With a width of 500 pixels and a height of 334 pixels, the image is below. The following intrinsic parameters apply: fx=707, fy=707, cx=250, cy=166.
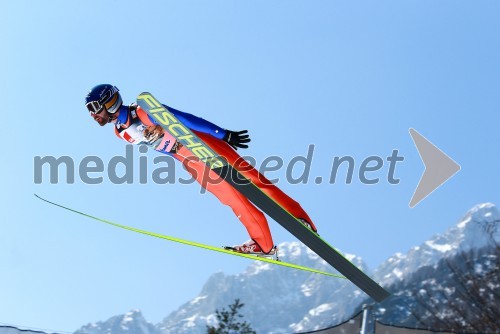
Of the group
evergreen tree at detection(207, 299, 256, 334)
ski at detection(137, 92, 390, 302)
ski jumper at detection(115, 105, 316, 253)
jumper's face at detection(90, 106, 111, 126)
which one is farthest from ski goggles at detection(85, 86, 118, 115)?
evergreen tree at detection(207, 299, 256, 334)

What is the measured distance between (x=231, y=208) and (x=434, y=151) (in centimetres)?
260

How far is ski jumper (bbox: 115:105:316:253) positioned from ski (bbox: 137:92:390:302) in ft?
0.62

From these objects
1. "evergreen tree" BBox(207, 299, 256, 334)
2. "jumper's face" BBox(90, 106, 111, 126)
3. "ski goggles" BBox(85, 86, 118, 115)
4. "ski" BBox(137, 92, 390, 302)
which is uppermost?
"evergreen tree" BBox(207, 299, 256, 334)

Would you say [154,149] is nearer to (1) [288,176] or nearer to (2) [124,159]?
(2) [124,159]

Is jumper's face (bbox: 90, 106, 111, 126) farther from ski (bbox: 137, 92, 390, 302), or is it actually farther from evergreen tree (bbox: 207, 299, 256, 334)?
evergreen tree (bbox: 207, 299, 256, 334)

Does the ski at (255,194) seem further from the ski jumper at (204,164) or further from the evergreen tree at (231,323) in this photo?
the evergreen tree at (231,323)

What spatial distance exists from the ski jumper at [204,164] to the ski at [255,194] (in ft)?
0.62

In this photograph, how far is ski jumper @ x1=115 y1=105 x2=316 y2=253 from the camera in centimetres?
681

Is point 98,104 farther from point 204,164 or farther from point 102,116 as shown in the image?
point 204,164

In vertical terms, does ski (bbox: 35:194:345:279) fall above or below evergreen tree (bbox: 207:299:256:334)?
below

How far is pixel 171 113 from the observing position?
661 centimetres

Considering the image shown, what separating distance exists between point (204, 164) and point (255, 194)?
90 centimetres

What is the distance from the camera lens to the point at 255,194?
6.34 m

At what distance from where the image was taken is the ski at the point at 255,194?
249 inches
